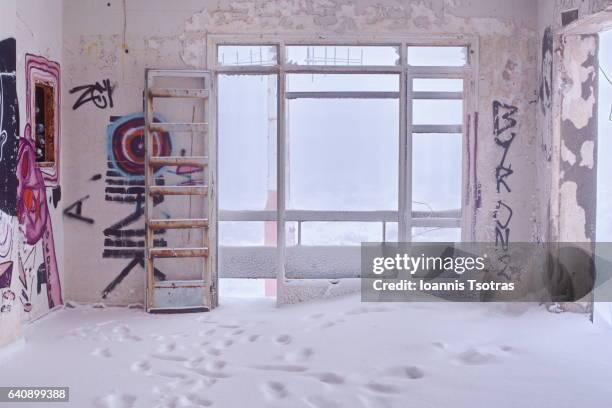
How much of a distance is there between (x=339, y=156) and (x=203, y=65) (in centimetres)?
225

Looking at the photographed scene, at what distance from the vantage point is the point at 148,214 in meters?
5.28

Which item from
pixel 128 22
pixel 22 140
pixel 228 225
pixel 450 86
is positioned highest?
pixel 128 22

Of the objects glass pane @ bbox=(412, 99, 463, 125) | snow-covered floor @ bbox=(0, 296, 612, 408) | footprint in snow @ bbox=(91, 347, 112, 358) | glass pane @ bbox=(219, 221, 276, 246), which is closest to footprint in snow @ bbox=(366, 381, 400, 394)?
snow-covered floor @ bbox=(0, 296, 612, 408)

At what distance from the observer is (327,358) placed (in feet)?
12.3

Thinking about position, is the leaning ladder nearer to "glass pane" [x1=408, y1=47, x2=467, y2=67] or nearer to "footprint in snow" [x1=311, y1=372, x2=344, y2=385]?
"glass pane" [x1=408, y1=47, x2=467, y2=67]

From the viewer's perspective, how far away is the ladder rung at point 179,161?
5238 millimetres

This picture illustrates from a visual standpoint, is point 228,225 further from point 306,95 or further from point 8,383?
point 8,383

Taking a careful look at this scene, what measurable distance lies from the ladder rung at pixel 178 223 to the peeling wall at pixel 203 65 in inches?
8.2

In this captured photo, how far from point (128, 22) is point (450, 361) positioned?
386 centimetres

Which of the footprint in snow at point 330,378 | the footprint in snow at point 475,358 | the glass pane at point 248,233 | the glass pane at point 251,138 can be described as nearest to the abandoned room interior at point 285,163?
the footprint in snow at point 475,358

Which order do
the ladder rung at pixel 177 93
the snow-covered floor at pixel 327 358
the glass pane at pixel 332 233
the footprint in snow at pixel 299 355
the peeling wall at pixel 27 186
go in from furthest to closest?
the glass pane at pixel 332 233 → the ladder rung at pixel 177 93 → the peeling wall at pixel 27 186 → the footprint in snow at pixel 299 355 → the snow-covered floor at pixel 327 358

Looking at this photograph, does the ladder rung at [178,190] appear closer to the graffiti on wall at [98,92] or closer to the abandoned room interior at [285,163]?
the abandoned room interior at [285,163]

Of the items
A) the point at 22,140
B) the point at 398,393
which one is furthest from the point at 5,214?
the point at 398,393

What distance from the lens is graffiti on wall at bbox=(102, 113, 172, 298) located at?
535cm
